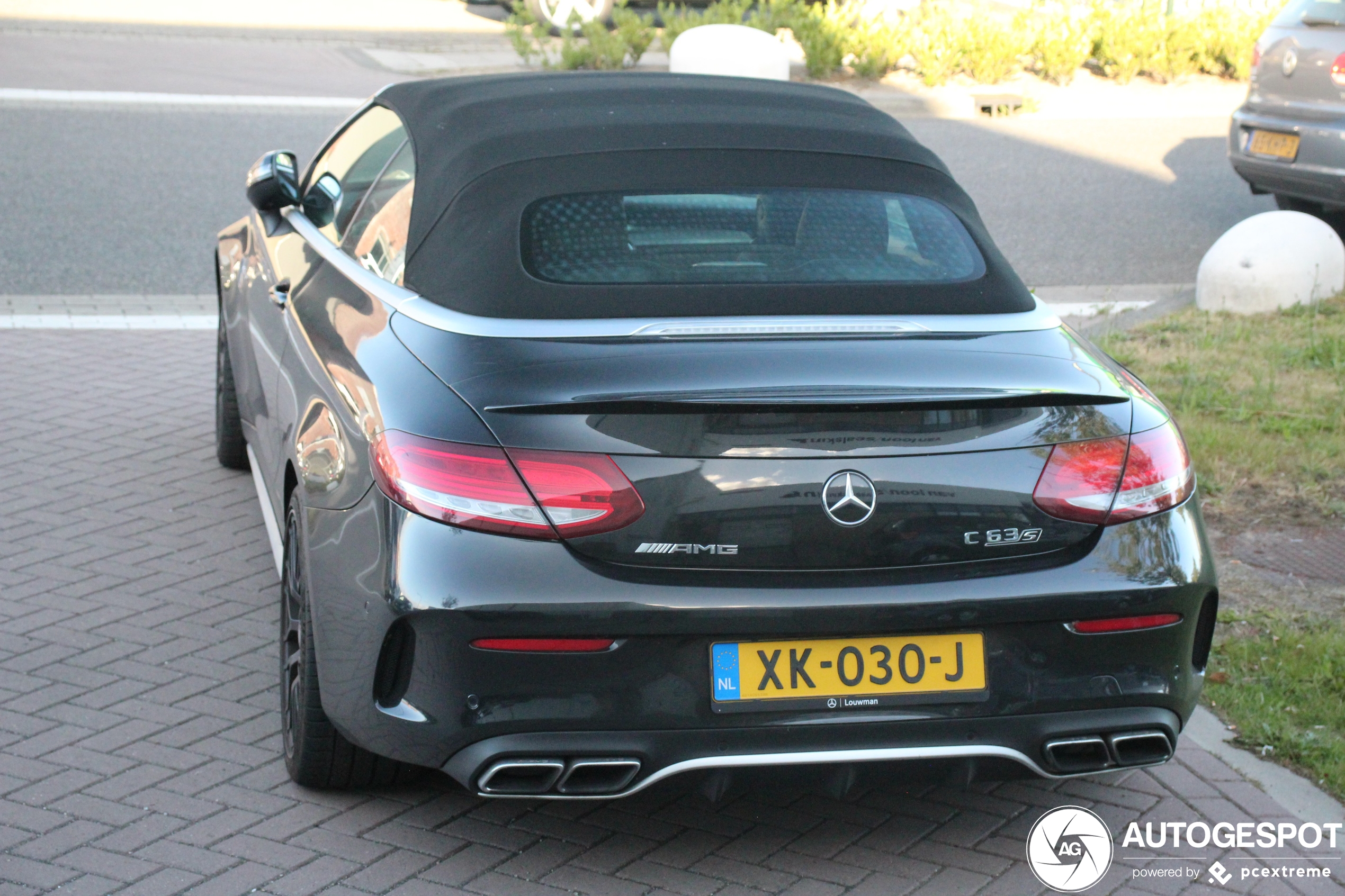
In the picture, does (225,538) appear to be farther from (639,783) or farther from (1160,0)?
(1160,0)

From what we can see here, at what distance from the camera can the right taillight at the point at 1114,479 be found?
2908mm

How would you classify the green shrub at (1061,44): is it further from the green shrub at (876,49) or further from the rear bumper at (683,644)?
the rear bumper at (683,644)

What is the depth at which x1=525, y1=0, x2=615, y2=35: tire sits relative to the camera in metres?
19.2

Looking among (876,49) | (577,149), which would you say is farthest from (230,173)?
(577,149)

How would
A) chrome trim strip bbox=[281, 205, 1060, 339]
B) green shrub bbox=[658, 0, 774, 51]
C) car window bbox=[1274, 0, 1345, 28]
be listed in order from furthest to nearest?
green shrub bbox=[658, 0, 774, 51]
car window bbox=[1274, 0, 1345, 28]
chrome trim strip bbox=[281, 205, 1060, 339]

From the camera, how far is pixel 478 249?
134 inches

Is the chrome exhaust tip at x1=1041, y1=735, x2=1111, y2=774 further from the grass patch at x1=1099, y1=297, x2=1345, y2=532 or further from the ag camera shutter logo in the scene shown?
the grass patch at x1=1099, y1=297, x2=1345, y2=532

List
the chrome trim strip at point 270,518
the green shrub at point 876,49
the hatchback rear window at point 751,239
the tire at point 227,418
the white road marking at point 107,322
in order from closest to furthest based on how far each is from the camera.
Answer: the hatchback rear window at point 751,239 → the chrome trim strip at point 270,518 → the tire at point 227,418 → the white road marking at point 107,322 → the green shrub at point 876,49

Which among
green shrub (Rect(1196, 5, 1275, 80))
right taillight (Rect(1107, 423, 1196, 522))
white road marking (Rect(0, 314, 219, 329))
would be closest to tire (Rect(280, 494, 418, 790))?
right taillight (Rect(1107, 423, 1196, 522))

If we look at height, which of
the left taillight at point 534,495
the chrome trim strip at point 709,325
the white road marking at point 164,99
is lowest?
the white road marking at point 164,99

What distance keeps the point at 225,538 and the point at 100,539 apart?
15.7 inches

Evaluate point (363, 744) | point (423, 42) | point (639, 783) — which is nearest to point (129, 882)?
point (363, 744)

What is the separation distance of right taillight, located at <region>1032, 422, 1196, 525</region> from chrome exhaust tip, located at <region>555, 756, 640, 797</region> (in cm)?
92

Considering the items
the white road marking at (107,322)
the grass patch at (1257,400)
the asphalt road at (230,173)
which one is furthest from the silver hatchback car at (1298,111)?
the white road marking at (107,322)
